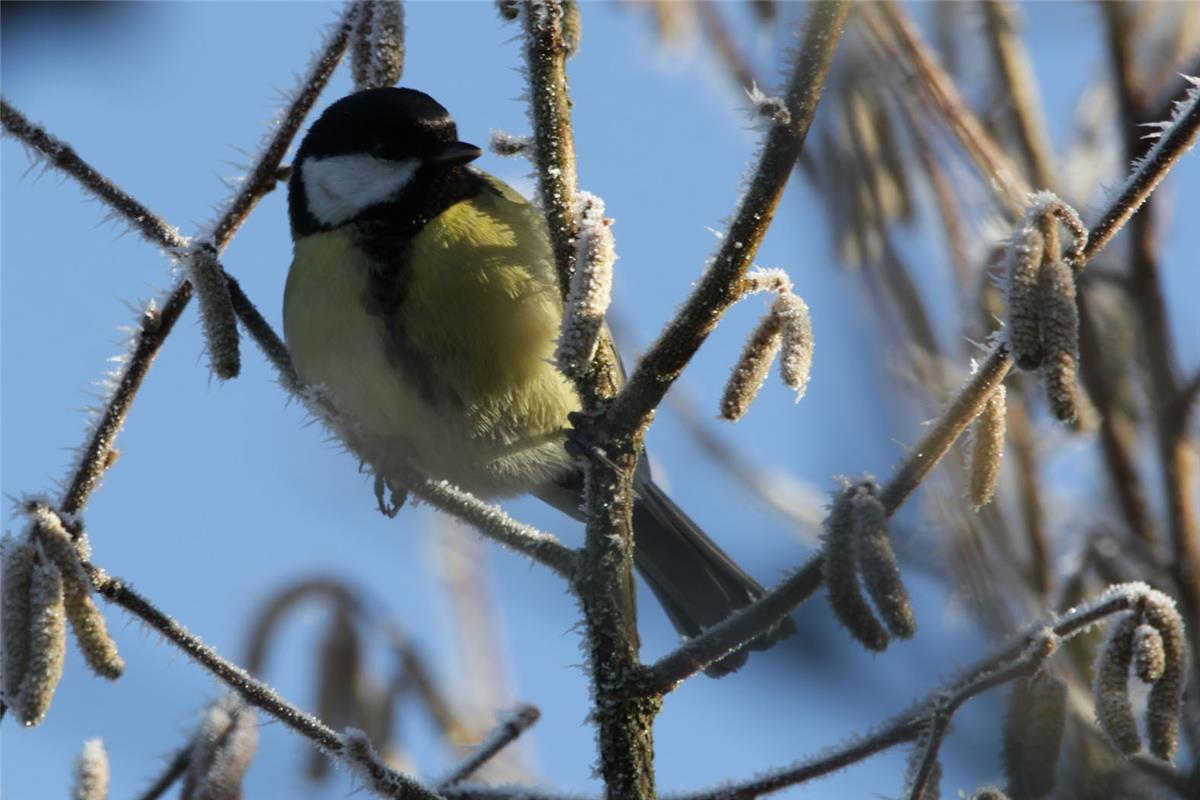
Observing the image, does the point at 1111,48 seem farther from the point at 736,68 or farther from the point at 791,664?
the point at 791,664

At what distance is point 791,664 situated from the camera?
4.05ft

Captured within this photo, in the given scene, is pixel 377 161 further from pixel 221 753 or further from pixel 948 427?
pixel 948 427

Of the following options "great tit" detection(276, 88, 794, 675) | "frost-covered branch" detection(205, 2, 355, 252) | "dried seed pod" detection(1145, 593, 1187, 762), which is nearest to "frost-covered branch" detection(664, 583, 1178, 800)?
"dried seed pod" detection(1145, 593, 1187, 762)

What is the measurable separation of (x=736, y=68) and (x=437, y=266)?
60 cm

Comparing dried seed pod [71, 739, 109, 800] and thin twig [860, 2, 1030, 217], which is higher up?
thin twig [860, 2, 1030, 217]

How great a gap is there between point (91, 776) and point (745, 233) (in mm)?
784

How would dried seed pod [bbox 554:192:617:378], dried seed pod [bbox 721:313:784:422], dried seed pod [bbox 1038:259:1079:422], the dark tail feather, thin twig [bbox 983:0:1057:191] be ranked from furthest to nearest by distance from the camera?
the dark tail feather < thin twig [bbox 983:0:1057:191] < dried seed pod [bbox 721:313:784:422] < dried seed pod [bbox 554:192:617:378] < dried seed pod [bbox 1038:259:1079:422]

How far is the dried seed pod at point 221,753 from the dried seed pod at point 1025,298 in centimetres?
78

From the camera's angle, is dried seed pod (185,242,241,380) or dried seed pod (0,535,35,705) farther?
dried seed pod (185,242,241,380)

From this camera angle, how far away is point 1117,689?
4.02ft

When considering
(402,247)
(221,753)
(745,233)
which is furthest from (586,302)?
(402,247)

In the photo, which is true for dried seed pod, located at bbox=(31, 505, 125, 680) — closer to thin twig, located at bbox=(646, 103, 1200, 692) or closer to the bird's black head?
thin twig, located at bbox=(646, 103, 1200, 692)

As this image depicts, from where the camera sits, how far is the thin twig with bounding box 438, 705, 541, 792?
4.81ft

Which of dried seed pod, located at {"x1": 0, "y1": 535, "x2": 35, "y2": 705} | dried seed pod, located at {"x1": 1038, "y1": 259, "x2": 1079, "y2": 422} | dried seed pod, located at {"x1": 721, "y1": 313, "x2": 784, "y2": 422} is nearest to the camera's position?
dried seed pod, located at {"x1": 1038, "y1": 259, "x2": 1079, "y2": 422}
